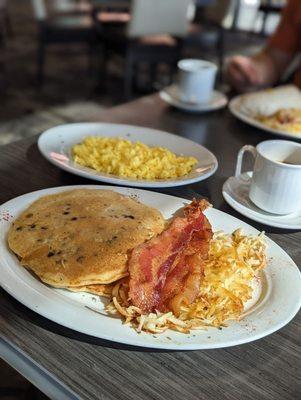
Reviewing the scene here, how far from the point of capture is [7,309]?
2.04ft

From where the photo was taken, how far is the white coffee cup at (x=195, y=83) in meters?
1.42

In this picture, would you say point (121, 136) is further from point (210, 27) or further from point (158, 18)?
point (210, 27)

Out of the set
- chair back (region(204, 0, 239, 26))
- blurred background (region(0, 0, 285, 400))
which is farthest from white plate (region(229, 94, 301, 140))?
chair back (region(204, 0, 239, 26))

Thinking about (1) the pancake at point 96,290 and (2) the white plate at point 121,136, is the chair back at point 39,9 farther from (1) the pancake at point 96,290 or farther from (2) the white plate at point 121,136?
(1) the pancake at point 96,290

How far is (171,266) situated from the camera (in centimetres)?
66

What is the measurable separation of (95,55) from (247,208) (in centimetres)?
373

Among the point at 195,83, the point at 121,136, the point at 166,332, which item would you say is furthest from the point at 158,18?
the point at 166,332

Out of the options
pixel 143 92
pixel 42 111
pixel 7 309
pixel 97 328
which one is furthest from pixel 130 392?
pixel 143 92

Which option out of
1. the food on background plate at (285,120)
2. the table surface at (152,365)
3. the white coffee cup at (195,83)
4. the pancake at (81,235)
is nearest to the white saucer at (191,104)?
the white coffee cup at (195,83)

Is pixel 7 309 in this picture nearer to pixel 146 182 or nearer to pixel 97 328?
pixel 97 328

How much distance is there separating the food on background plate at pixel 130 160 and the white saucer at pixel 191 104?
387mm

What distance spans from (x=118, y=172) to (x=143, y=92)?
2.79 m

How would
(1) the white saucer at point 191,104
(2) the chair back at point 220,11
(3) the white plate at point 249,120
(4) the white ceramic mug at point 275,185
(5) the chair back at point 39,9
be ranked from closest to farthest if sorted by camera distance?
1. (4) the white ceramic mug at point 275,185
2. (3) the white plate at point 249,120
3. (1) the white saucer at point 191,104
4. (5) the chair back at point 39,9
5. (2) the chair back at point 220,11

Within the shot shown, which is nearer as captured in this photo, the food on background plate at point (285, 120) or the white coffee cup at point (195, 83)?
the food on background plate at point (285, 120)
